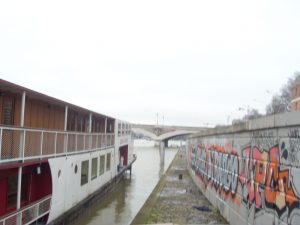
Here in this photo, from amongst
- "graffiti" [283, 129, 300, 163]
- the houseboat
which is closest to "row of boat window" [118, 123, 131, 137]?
the houseboat

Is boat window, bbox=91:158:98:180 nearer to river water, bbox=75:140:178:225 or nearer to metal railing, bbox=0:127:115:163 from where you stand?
river water, bbox=75:140:178:225

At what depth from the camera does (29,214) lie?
11.1 meters

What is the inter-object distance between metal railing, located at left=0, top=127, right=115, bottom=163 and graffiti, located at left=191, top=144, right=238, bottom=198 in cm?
611

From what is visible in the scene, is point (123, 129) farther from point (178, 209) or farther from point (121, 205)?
point (178, 209)

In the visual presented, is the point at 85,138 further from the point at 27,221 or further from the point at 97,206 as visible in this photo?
the point at 27,221

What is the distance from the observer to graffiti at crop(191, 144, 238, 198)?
13.3 metres

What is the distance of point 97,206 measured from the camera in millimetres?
20062

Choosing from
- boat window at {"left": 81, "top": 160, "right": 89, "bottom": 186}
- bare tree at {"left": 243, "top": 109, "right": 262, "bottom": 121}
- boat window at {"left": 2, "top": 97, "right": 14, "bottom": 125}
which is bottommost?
boat window at {"left": 81, "top": 160, "right": 89, "bottom": 186}

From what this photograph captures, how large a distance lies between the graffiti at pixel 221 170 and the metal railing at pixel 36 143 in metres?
→ 6.11

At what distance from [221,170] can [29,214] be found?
802 cm

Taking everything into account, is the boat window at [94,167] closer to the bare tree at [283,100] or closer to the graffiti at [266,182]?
the graffiti at [266,182]

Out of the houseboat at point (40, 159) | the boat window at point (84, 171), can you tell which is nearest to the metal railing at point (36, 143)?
the houseboat at point (40, 159)

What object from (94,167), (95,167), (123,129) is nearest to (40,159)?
(94,167)

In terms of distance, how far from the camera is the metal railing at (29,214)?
32.1 ft
